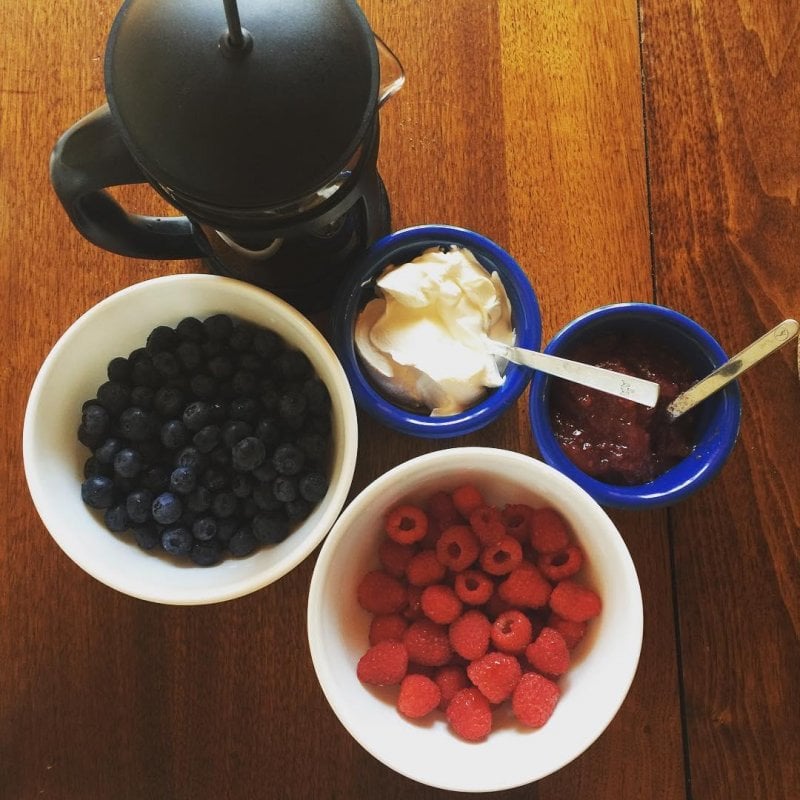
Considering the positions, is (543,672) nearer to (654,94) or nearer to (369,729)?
(369,729)

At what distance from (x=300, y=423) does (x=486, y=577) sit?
236mm

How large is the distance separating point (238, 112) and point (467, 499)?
0.41 metres

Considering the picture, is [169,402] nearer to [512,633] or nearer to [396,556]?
[396,556]

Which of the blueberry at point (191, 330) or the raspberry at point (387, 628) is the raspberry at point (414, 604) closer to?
the raspberry at point (387, 628)

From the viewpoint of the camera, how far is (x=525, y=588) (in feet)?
2.50

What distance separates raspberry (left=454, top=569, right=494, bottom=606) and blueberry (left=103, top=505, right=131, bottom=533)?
0.32 metres

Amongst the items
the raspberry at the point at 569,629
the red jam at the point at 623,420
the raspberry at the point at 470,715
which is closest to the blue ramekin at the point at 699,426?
the red jam at the point at 623,420

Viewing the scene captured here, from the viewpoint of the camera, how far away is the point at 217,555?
770 millimetres

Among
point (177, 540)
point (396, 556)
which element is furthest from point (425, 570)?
point (177, 540)

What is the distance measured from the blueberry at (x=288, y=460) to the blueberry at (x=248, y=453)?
0.05 feet

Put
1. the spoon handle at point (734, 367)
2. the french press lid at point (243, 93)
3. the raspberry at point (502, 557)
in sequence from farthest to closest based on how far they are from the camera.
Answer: the raspberry at point (502, 557)
the spoon handle at point (734, 367)
the french press lid at point (243, 93)

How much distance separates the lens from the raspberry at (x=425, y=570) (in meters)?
0.77

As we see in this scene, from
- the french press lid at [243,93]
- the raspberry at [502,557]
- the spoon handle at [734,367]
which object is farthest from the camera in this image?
the raspberry at [502,557]

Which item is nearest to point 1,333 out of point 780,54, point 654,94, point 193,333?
point 193,333
